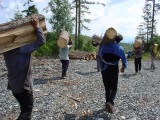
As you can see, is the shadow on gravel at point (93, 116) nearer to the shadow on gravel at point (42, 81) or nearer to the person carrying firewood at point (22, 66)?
the person carrying firewood at point (22, 66)

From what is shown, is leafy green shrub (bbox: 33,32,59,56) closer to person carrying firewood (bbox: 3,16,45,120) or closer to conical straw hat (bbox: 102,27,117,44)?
conical straw hat (bbox: 102,27,117,44)

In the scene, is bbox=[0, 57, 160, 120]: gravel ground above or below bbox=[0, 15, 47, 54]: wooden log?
below

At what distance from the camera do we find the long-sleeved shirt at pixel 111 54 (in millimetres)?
8773

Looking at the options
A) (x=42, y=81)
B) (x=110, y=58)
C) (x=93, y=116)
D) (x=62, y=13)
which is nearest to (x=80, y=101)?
(x=93, y=116)

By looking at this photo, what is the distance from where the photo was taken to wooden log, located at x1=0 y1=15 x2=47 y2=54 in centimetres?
667

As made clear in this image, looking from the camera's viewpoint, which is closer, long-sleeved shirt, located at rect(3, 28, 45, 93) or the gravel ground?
long-sleeved shirt, located at rect(3, 28, 45, 93)

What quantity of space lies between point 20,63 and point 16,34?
0.60m

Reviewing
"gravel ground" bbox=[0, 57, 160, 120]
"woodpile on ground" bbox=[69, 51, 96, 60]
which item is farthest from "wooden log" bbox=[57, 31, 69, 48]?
"woodpile on ground" bbox=[69, 51, 96, 60]

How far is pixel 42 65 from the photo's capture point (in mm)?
18391

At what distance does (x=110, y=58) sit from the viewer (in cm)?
888

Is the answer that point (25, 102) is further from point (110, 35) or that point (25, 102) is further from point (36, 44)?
point (110, 35)

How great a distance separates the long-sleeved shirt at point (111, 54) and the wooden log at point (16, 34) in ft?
8.11

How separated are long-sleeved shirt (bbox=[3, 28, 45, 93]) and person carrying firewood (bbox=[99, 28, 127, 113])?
251cm

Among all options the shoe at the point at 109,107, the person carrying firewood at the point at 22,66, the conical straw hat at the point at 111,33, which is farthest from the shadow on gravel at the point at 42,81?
the person carrying firewood at the point at 22,66
